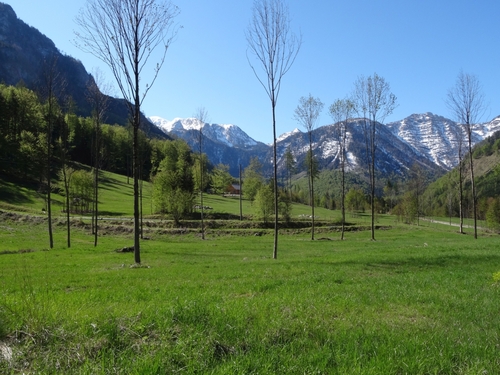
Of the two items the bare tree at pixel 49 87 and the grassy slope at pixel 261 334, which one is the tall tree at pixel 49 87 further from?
the grassy slope at pixel 261 334

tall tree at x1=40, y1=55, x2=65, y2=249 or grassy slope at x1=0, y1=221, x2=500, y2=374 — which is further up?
tall tree at x1=40, y1=55, x2=65, y2=249

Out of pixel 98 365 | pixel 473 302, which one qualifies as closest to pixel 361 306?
pixel 473 302

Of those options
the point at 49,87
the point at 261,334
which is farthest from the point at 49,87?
the point at 261,334

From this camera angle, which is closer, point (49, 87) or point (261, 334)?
point (261, 334)

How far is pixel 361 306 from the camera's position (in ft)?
26.7

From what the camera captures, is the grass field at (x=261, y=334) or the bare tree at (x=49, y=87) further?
the bare tree at (x=49, y=87)

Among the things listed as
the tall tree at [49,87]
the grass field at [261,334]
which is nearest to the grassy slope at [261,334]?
the grass field at [261,334]

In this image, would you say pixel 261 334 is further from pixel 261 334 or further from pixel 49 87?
pixel 49 87

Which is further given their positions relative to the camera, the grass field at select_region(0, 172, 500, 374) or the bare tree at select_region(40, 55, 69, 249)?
the bare tree at select_region(40, 55, 69, 249)

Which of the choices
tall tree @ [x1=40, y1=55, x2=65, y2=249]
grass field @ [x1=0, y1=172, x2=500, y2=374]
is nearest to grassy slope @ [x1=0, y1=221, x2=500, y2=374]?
grass field @ [x1=0, y1=172, x2=500, y2=374]

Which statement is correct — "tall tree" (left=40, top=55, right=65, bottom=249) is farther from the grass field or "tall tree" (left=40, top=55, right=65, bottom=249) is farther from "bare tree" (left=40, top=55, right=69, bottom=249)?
the grass field

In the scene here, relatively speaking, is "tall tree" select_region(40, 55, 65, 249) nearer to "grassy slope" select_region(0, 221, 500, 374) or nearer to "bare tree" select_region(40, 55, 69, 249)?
"bare tree" select_region(40, 55, 69, 249)

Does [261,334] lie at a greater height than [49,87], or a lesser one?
lesser

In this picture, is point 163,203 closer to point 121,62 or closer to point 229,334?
point 121,62
